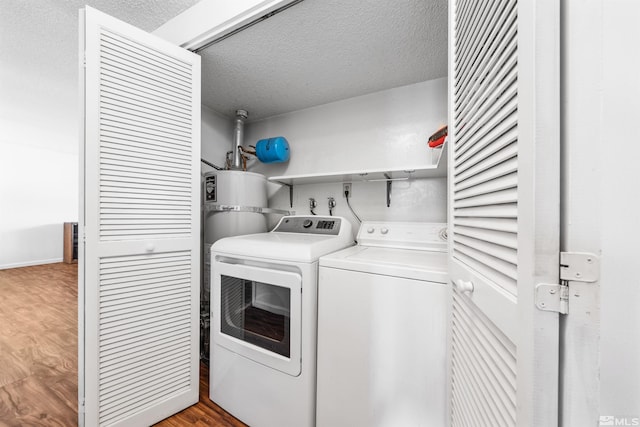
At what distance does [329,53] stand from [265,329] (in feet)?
5.87

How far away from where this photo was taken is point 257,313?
4.63 feet

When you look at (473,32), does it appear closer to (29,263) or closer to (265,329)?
(265,329)

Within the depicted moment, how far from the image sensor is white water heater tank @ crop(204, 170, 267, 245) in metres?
2.02

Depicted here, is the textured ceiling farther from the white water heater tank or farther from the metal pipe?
the white water heater tank

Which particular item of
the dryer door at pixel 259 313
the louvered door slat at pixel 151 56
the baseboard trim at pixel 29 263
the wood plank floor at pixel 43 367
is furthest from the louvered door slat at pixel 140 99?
the baseboard trim at pixel 29 263

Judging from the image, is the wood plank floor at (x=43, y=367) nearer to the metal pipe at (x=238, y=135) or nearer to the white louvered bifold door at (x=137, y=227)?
the white louvered bifold door at (x=137, y=227)

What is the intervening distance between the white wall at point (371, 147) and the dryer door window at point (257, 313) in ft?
3.32

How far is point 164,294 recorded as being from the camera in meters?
1.39

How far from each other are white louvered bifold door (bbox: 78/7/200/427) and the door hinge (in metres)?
1.60

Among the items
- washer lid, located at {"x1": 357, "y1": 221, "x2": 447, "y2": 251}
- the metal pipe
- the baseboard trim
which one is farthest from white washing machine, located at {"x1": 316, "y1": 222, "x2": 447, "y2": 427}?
the baseboard trim

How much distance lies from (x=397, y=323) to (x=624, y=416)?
70 centimetres

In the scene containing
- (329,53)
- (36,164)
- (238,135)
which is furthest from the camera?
(36,164)

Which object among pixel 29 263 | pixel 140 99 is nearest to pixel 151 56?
pixel 140 99

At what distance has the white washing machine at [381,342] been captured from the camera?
98 centimetres
